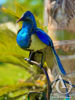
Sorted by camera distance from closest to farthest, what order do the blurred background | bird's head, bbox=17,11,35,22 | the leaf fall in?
bird's head, bbox=17,11,35,22
the blurred background
the leaf

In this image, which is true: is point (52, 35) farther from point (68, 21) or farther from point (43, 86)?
point (43, 86)

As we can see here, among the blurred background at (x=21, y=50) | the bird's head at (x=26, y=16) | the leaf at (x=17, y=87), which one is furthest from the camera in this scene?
the leaf at (x=17, y=87)

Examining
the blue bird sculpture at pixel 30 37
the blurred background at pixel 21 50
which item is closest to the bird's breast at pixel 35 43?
the blue bird sculpture at pixel 30 37

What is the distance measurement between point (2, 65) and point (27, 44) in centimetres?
1166

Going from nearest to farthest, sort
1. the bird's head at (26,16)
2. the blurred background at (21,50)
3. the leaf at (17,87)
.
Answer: the bird's head at (26,16)
the blurred background at (21,50)
the leaf at (17,87)

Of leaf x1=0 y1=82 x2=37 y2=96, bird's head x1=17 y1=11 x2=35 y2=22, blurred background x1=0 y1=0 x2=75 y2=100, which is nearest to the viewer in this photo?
bird's head x1=17 y1=11 x2=35 y2=22

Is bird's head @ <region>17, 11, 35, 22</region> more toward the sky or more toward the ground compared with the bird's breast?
more toward the sky

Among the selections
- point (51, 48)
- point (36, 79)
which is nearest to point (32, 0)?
point (36, 79)

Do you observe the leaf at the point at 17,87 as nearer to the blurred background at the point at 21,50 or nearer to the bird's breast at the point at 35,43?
the blurred background at the point at 21,50

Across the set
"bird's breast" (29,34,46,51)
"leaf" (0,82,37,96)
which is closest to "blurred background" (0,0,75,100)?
"leaf" (0,82,37,96)

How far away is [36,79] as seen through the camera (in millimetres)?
3936

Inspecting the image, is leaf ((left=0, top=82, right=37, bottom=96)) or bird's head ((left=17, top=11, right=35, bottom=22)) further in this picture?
leaf ((left=0, top=82, right=37, bottom=96))

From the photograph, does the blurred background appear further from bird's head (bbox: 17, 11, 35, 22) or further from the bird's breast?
bird's head (bbox: 17, 11, 35, 22)

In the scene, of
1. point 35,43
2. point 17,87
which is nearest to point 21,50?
point 17,87
